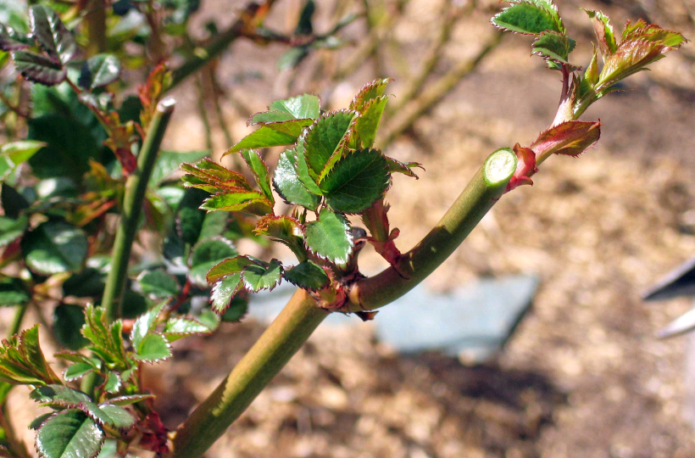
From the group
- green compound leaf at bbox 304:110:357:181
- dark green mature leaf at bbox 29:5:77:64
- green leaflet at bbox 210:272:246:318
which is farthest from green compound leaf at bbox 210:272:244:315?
dark green mature leaf at bbox 29:5:77:64

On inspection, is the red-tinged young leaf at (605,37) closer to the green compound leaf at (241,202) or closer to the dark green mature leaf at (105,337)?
the green compound leaf at (241,202)

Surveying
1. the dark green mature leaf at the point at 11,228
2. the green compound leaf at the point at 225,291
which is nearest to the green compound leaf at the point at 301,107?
the green compound leaf at the point at 225,291

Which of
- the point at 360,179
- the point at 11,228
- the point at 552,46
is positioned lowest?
the point at 11,228

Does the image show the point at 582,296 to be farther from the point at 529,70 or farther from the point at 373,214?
the point at 373,214

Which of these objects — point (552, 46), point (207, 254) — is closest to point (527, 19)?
point (552, 46)

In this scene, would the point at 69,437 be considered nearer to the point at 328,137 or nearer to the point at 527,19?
the point at 328,137

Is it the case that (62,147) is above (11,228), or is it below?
above

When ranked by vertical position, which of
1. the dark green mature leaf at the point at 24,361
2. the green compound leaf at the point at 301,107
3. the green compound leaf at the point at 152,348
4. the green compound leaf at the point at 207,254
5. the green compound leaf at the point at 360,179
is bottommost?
the dark green mature leaf at the point at 24,361

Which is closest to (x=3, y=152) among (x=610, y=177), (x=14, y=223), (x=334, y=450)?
(x=14, y=223)
